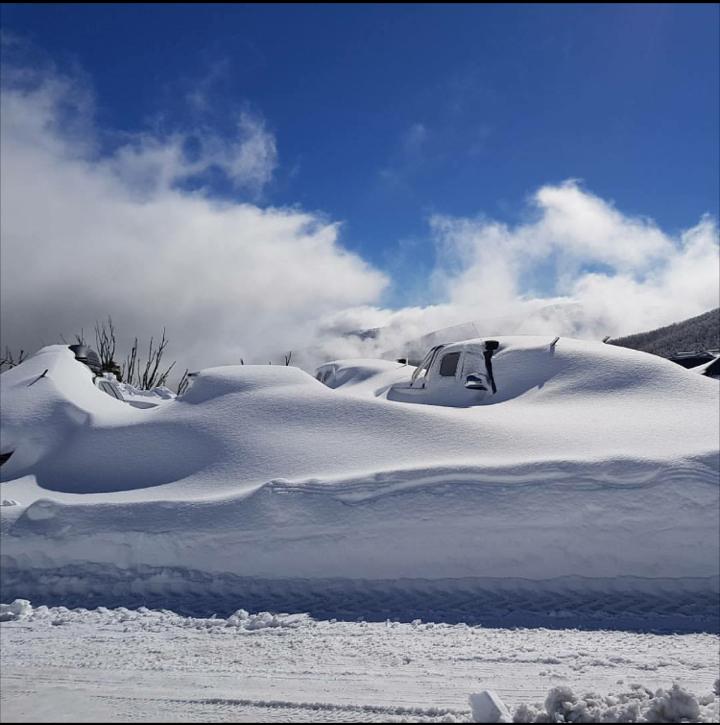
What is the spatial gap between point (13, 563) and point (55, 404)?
2231mm

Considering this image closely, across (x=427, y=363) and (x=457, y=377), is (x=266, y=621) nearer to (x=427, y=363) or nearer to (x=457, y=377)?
(x=457, y=377)

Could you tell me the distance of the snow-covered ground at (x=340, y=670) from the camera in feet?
9.07

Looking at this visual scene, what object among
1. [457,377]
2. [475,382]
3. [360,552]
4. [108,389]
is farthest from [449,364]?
[108,389]

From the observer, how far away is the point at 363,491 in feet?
16.2

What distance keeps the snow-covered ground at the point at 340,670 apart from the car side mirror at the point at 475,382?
168 inches

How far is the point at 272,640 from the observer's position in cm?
382

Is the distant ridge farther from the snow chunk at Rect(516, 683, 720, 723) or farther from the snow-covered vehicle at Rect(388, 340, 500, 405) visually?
the snow chunk at Rect(516, 683, 720, 723)

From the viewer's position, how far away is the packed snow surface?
4.51 m

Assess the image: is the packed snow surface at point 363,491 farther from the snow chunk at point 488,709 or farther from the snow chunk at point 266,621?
the snow chunk at point 488,709

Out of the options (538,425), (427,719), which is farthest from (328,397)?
(427,719)

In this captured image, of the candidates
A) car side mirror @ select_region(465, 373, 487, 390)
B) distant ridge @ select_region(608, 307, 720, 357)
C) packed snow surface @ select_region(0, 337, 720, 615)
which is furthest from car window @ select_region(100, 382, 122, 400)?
distant ridge @ select_region(608, 307, 720, 357)

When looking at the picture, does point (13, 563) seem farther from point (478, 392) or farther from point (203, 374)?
point (478, 392)

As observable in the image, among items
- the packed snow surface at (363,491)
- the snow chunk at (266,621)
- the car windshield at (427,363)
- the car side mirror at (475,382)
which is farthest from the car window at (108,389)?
the snow chunk at (266,621)

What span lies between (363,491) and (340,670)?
1752 millimetres
